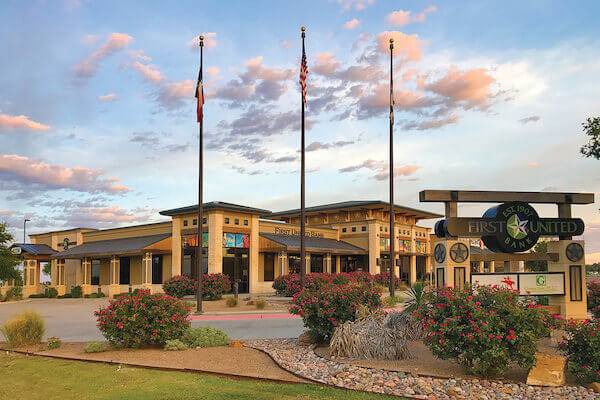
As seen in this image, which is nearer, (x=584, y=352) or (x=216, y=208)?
(x=584, y=352)

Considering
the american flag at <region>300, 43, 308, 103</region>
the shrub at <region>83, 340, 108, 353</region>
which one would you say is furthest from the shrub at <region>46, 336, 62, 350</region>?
the american flag at <region>300, 43, 308, 103</region>

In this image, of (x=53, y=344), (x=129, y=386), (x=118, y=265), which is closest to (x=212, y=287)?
(x=118, y=265)

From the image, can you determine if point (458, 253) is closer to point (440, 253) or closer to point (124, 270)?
point (440, 253)

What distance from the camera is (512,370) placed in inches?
440

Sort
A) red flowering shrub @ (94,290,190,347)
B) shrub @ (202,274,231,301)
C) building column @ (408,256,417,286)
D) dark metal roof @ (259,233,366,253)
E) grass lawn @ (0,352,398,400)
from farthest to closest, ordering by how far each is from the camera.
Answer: building column @ (408,256,417,286) → dark metal roof @ (259,233,366,253) → shrub @ (202,274,231,301) → red flowering shrub @ (94,290,190,347) → grass lawn @ (0,352,398,400)

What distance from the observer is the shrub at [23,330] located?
574 inches

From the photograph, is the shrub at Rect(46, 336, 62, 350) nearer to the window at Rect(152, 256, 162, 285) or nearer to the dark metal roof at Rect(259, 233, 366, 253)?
the dark metal roof at Rect(259, 233, 366, 253)

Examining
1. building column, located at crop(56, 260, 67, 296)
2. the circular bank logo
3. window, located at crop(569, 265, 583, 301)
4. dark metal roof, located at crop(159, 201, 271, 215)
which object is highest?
dark metal roof, located at crop(159, 201, 271, 215)

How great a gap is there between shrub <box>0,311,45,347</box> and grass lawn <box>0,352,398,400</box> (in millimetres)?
2871

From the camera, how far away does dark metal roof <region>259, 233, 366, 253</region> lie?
4362 cm

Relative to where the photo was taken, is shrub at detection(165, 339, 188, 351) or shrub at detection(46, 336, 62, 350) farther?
shrub at detection(46, 336, 62, 350)

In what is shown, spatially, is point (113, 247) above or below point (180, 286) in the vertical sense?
above

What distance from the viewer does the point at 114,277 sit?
44.7 m

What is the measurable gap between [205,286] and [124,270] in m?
15.7
